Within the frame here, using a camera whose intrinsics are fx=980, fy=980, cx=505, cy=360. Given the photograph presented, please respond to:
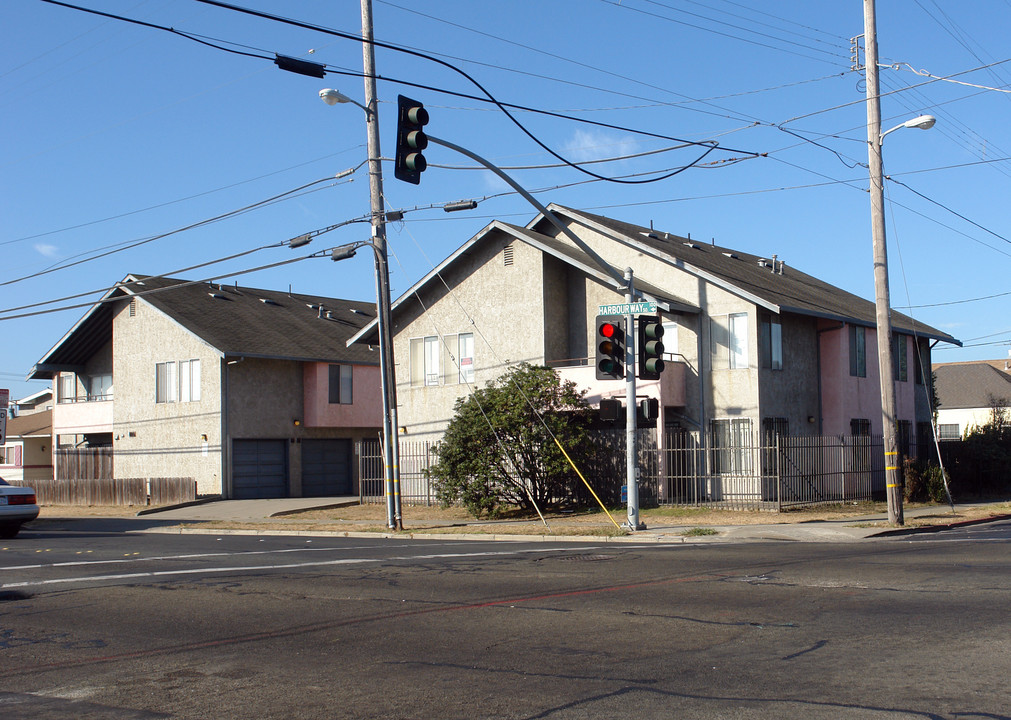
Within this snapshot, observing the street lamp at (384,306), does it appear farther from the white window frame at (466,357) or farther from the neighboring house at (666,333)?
the white window frame at (466,357)

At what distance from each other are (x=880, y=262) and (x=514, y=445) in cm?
1038

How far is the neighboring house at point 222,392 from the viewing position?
1442 inches

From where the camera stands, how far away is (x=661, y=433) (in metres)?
27.0

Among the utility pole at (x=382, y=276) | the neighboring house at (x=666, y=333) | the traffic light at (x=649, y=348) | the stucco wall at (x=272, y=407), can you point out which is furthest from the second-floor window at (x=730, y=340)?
the stucco wall at (x=272, y=407)

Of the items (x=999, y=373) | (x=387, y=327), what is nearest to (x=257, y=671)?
(x=387, y=327)

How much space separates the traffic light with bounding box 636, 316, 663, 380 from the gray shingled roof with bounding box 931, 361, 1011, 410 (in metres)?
47.5

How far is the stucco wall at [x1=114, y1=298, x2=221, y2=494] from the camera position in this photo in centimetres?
3653

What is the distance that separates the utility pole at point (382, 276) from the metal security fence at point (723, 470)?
5903 mm

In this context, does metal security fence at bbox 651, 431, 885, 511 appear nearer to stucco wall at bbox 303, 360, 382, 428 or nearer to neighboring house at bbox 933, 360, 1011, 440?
stucco wall at bbox 303, 360, 382, 428

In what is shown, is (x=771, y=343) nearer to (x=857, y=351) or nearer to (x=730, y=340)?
(x=730, y=340)

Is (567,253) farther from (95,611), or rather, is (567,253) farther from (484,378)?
(95,611)

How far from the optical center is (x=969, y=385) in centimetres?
6184

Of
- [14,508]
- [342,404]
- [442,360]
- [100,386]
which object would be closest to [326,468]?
[342,404]

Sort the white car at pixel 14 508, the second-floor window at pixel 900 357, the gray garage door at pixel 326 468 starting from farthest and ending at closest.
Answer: the gray garage door at pixel 326 468 < the second-floor window at pixel 900 357 < the white car at pixel 14 508
